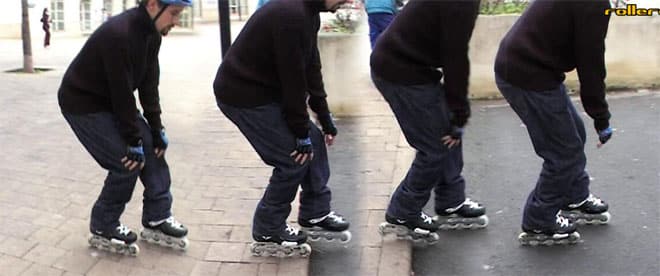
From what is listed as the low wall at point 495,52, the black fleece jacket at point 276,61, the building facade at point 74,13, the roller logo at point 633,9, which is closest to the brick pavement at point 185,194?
the low wall at point 495,52

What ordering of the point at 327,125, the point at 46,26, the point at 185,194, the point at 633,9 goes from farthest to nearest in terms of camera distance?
the point at 46,26
the point at 633,9
the point at 185,194
the point at 327,125

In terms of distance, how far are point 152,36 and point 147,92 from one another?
42cm

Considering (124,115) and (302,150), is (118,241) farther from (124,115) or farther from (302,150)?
(302,150)

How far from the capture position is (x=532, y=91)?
13.7ft

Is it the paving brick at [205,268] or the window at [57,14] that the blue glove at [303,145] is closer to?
the paving brick at [205,268]

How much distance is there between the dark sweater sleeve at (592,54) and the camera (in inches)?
153

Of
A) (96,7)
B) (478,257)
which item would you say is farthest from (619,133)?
(96,7)

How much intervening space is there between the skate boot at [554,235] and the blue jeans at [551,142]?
4 cm

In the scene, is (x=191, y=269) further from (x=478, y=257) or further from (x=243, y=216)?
(x=478, y=257)

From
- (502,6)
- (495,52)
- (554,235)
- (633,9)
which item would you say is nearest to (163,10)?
(554,235)

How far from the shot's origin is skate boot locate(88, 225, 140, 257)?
4.24 meters

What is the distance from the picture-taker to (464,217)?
15.4 ft

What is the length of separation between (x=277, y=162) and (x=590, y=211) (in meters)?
1.99

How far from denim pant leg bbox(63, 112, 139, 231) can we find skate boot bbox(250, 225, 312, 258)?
30.3 inches
